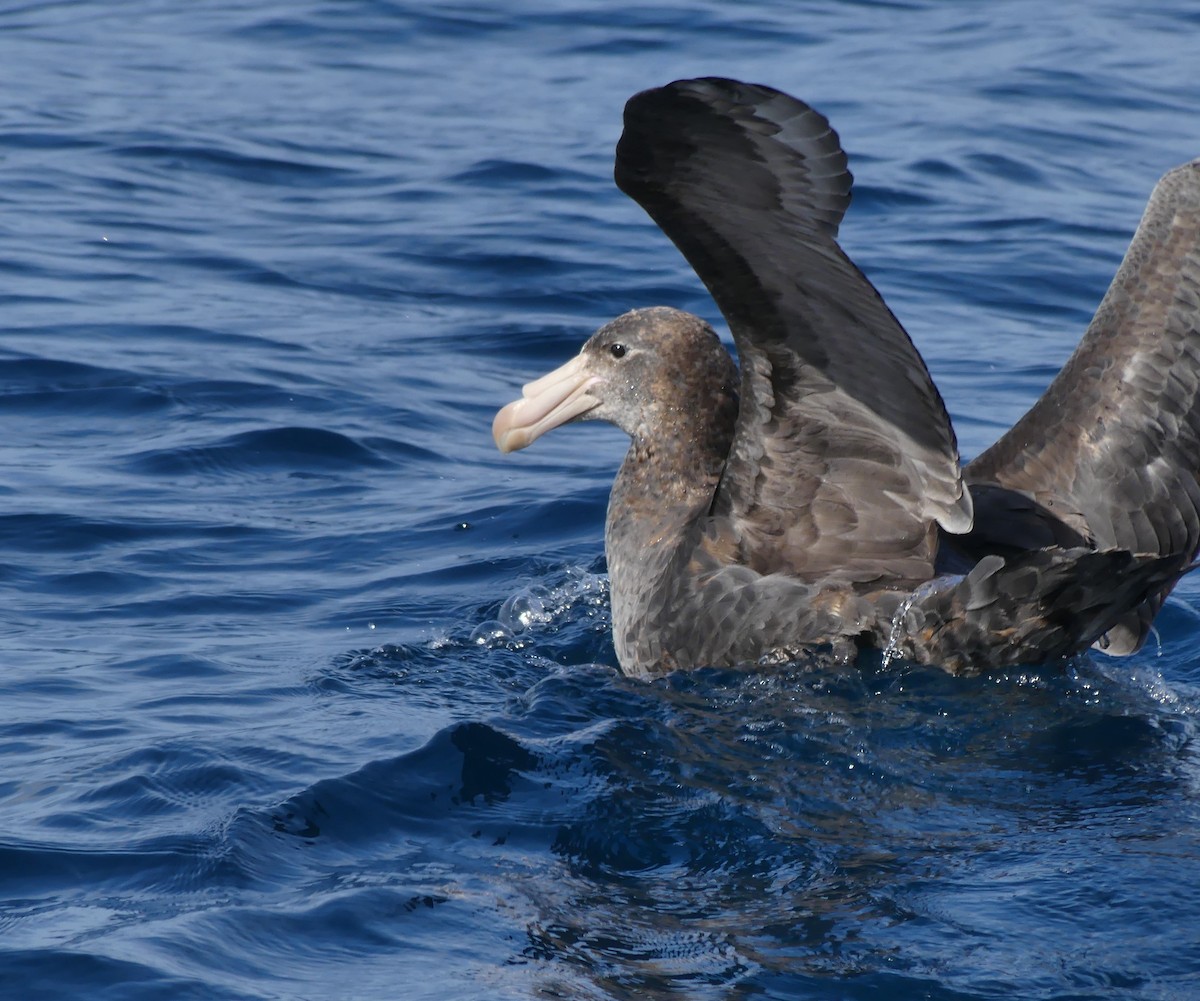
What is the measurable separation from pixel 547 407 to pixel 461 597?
85 centimetres

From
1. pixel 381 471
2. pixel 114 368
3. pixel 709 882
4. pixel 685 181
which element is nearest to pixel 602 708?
pixel 709 882

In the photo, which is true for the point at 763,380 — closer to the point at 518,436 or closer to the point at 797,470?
the point at 797,470

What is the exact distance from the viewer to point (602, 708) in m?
5.92

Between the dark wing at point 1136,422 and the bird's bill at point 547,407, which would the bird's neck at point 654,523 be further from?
the dark wing at point 1136,422

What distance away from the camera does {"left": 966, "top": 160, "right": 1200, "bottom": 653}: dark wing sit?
6305 mm

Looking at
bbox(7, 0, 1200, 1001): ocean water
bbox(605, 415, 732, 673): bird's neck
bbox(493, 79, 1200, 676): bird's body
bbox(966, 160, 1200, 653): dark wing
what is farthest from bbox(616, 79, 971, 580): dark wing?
bbox(966, 160, 1200, 653): dark wing

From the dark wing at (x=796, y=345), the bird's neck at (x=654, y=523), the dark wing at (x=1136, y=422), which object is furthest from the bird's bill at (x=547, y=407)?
the dark wing at (x=1136, y=422)

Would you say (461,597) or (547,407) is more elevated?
(547,407)

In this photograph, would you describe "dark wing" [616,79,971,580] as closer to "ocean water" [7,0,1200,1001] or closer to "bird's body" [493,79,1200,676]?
"bird's body" [493,79,1200,676]

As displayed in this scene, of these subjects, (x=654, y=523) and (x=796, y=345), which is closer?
(x=796, y=345)

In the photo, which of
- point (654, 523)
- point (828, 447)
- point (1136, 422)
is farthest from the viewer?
point (654, 523)

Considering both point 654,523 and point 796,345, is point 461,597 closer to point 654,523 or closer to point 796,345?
point 654,523

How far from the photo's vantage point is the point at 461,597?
7.21 metres

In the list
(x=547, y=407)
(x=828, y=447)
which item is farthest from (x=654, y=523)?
(x=828, y=447)
